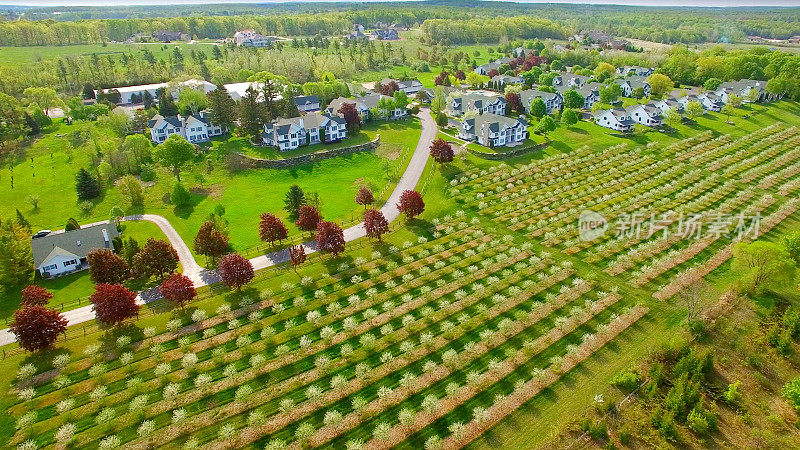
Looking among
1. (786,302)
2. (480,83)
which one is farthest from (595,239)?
(480,83)

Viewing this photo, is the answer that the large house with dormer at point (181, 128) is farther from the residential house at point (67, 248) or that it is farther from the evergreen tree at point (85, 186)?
the residential house at point (67, 248)

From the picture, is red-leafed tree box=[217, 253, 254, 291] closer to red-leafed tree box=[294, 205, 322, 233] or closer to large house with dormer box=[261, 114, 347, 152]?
red-leafed tree box=[294, 205, 322, 233]

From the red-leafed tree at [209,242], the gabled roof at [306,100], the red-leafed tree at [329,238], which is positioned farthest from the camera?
the gabled roof at [306,100]

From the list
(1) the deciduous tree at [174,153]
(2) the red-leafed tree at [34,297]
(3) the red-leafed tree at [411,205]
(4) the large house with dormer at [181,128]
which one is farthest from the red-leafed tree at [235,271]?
(4) the large house with dormer at [181,128]

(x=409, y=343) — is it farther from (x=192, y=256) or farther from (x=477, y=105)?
(x=477, y=105)

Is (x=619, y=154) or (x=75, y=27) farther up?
(x=75, y=27)

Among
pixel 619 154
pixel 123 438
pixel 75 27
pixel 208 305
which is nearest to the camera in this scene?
pixel 123 438

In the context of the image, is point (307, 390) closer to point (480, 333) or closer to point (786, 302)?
point (480, 333)
